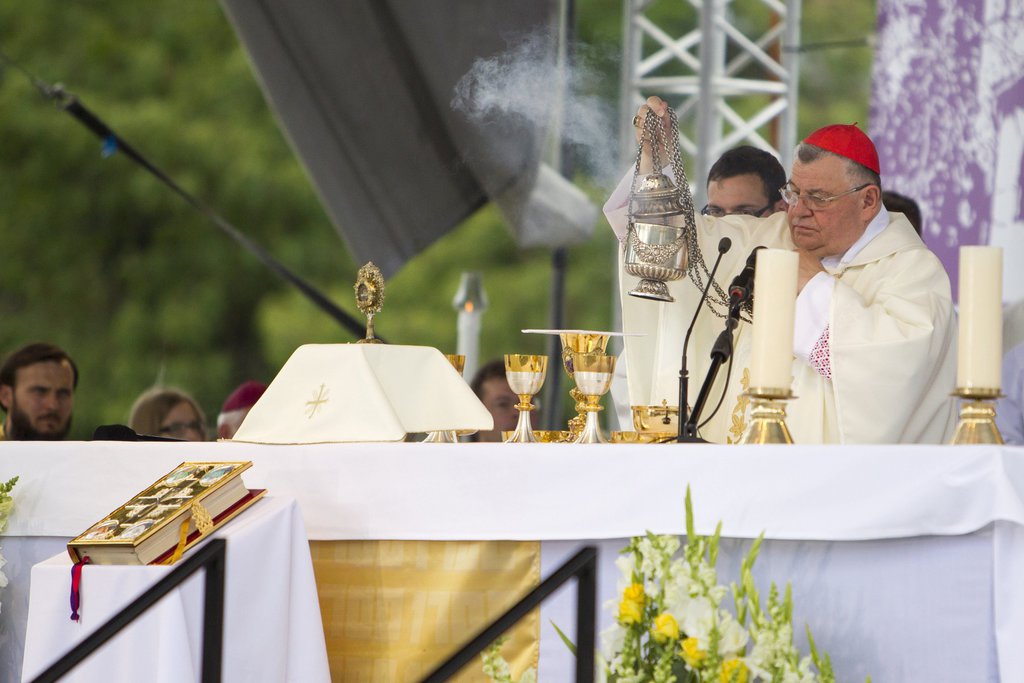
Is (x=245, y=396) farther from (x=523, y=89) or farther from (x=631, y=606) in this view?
(x=631, y=606)

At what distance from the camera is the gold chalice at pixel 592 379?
2.33 meters

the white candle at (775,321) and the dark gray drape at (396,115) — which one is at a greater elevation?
the dark gray drape at (396,115)

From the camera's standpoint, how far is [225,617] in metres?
1.89

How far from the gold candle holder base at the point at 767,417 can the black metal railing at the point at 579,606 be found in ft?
1.81

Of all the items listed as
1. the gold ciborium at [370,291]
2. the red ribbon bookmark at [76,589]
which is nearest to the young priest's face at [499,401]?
the gold ciborium at [370,291]

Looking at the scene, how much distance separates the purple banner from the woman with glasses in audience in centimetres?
260

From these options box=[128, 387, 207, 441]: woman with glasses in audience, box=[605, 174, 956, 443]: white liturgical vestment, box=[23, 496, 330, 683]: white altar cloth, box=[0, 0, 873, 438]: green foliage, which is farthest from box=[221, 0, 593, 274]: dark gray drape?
box=[0, 0, 873, 438]: green foliage

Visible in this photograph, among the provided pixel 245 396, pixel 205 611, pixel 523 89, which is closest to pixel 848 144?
pixel 205 611

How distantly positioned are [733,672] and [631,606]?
14 cm

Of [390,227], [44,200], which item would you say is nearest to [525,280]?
[44,200]

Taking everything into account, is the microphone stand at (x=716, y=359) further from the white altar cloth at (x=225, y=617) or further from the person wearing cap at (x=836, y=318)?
the white altar cloth at (x=225, y=617)

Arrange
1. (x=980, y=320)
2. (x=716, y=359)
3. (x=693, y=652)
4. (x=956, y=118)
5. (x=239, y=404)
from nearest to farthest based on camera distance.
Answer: (x=693, y=652) < (x=980, y=320) < (x=716, y=359) < (x=956, y=118) < (x=239, y=404)

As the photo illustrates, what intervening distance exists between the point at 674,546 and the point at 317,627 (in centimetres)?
56

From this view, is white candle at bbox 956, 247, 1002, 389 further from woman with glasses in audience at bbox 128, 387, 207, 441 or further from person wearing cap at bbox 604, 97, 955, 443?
woman with glasses in audience at bbox 128, 387, 207, 441
